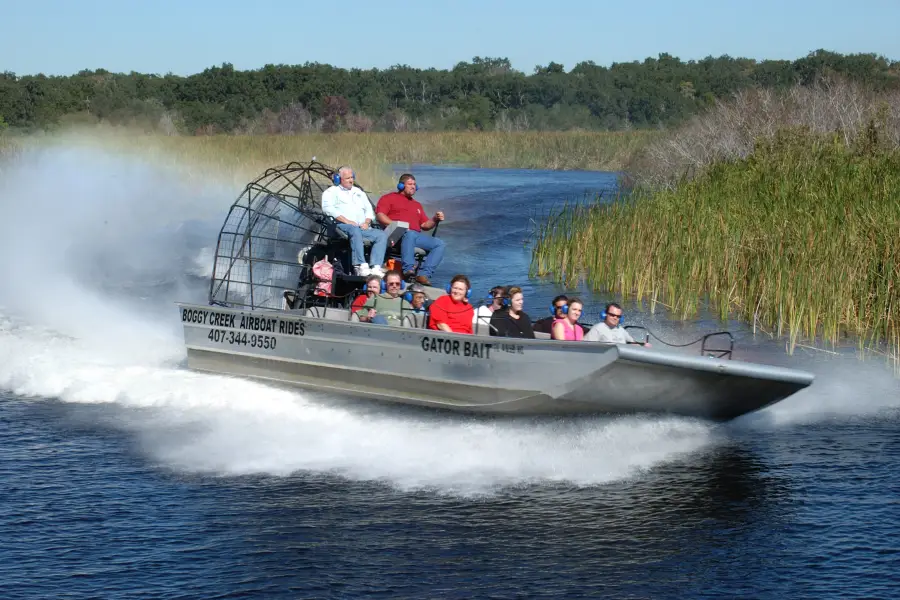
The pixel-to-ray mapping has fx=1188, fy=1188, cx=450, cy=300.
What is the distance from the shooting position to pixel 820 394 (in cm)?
1545

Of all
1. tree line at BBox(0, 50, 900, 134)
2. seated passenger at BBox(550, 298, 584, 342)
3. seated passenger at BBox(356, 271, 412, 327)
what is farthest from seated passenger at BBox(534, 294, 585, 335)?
tree line at BBox(0, 50, 900, 134)

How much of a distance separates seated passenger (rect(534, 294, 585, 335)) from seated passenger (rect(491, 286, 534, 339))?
33cm

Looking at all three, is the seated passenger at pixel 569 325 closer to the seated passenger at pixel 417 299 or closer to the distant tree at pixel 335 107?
the seated passenger at pixel 417 299

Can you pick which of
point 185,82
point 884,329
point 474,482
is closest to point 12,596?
point 474,482

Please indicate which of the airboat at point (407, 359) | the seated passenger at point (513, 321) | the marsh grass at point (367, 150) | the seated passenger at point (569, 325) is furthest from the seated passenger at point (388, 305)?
the marsh grass at point (367, 150)

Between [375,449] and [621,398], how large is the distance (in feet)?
9.60

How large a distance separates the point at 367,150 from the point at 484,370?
3659 cm

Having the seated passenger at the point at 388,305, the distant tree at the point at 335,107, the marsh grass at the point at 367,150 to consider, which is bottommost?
the seated passenger at the point at 388,305

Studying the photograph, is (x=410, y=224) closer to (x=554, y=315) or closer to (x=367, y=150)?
(x=554, y=315)

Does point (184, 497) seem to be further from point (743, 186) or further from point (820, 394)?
point (743, 186)

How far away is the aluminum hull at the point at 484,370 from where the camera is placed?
40.0 ft

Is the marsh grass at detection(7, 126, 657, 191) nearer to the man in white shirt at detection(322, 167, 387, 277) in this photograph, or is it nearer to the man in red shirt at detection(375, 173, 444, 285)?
the man in red shirt at detection(375, 173, 444, 285)

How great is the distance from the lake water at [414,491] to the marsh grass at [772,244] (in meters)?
0.83

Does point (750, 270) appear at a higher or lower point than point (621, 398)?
higher
